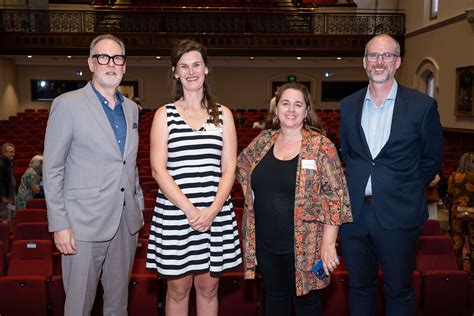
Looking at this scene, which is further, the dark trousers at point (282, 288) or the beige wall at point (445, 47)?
the beige wall at point (445, 47)

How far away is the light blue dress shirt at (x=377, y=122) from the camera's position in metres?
2.62

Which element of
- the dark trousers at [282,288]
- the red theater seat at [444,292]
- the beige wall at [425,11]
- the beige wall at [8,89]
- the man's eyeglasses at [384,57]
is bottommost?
the red theater seat at [444,292]

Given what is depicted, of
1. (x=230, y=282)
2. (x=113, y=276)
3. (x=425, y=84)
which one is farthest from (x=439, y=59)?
(x=113, y=276)

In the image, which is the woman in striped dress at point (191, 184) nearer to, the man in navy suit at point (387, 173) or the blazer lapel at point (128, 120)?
the blazer lapel at point (128, 120)

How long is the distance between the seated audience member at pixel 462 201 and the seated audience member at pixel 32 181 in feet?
15.6

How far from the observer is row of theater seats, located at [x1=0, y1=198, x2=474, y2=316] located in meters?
3.93

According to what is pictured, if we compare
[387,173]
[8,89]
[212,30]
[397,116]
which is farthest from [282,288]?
[8,89]

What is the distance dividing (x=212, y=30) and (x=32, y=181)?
1151cm

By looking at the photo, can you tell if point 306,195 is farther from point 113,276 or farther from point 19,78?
point 19,78

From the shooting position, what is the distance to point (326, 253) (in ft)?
8.57

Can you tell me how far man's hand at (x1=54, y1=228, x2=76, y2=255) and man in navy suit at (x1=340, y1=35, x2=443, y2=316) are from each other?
1461mm

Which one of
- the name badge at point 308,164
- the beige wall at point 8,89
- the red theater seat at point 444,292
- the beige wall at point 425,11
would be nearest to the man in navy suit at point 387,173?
the name badge at point 308,164

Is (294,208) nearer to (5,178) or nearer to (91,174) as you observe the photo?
(91,174)

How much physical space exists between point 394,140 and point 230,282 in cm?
200
